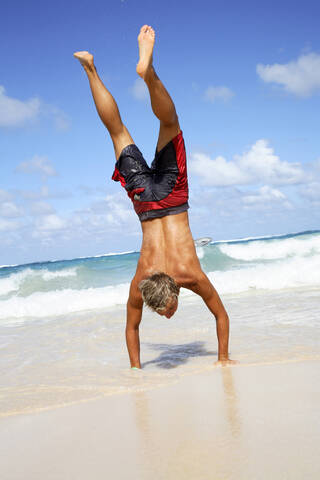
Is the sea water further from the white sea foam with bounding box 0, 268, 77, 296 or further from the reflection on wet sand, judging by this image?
the white sea foam with bounding box 0, 268, 77, 296

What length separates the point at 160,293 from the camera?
4305 millimetres

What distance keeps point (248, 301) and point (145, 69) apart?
7.96 m

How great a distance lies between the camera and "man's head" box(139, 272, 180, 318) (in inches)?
169

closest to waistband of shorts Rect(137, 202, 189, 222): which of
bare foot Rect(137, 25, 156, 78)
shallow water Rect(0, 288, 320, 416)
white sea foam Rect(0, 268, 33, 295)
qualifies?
bare foot Rect(137, 25, 156, 78)

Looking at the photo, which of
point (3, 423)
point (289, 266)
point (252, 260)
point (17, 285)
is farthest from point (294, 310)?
point (252, 260)

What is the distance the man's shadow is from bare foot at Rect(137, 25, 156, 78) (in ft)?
10.9

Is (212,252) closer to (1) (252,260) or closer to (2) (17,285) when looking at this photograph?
(1) (252,260)

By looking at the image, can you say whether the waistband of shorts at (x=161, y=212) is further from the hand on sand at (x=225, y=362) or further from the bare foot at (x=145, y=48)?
the hand on sand at (x=225, y=362)

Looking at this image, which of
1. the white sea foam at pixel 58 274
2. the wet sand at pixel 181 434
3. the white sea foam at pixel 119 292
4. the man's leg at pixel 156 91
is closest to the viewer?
the wet sand at pixel 181 434

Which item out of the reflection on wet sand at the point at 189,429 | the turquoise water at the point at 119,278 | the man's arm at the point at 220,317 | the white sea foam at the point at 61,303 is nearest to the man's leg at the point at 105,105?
the man's arm at the point at 220,317

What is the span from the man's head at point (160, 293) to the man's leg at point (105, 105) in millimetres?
→ 1620

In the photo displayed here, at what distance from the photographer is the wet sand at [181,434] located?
2.52 m

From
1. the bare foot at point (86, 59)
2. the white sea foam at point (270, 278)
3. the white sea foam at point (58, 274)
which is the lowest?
the white sea foam at point (270, 278)

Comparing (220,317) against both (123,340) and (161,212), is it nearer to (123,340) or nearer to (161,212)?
(161,212)
